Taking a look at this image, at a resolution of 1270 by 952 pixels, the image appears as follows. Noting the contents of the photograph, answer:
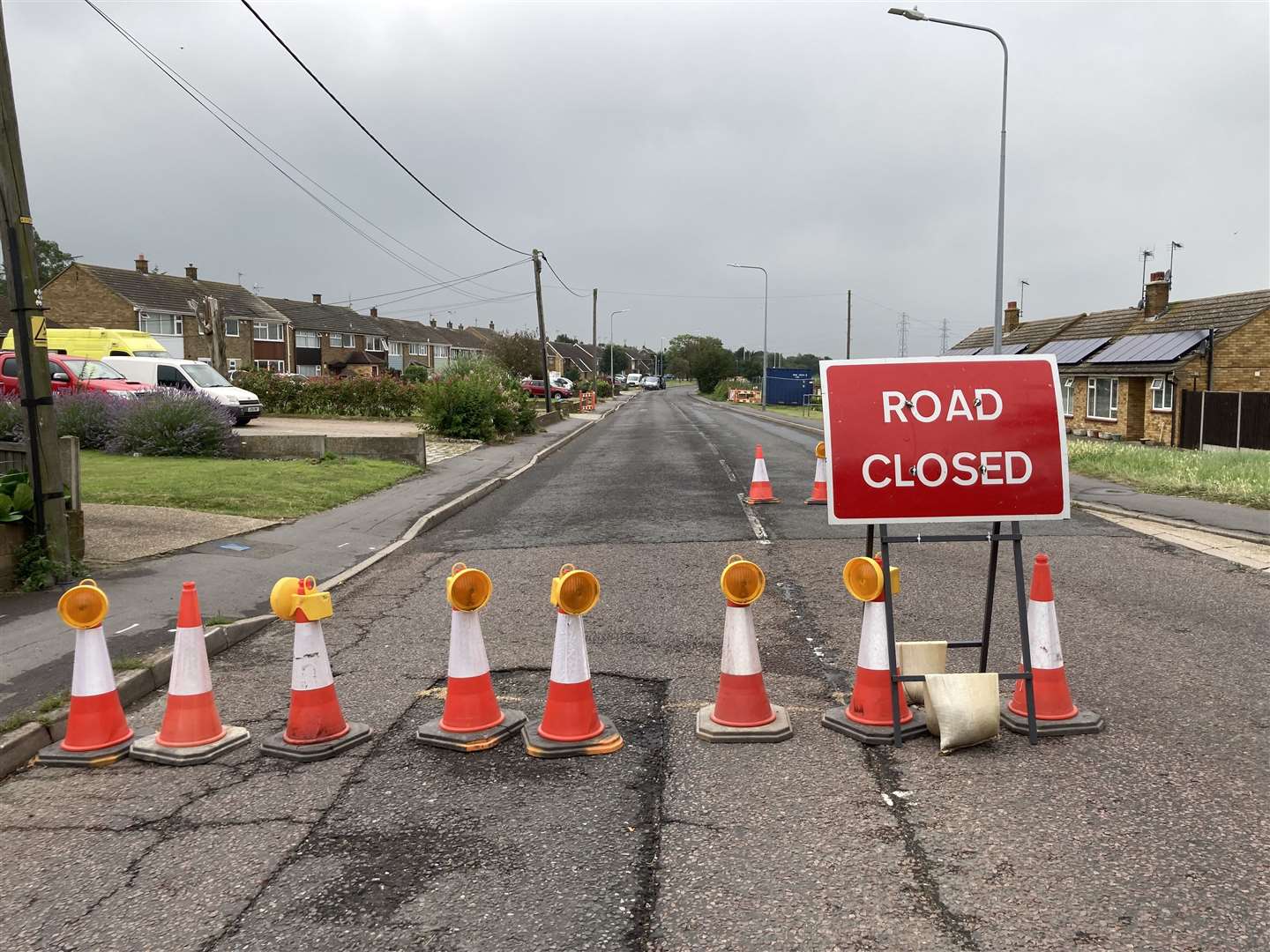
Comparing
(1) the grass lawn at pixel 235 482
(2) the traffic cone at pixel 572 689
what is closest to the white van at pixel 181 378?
(1) the grass lawn at pixel 235 482

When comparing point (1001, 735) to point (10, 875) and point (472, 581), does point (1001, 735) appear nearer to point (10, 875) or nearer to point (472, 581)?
point (472, 581)

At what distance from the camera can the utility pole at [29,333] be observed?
297 inches

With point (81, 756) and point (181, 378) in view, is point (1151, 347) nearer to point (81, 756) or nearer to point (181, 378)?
point (181, 378)

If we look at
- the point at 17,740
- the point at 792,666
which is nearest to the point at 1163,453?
the point at 792,666

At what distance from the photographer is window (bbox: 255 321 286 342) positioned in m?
71.2

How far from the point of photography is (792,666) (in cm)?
586

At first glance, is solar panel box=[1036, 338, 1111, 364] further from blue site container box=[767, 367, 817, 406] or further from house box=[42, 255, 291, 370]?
house box=[42, 255, 291, 370]

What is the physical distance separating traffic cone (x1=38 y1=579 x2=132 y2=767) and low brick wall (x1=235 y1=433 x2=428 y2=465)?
44.7ft

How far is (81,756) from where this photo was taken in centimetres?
458

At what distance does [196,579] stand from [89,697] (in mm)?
3817

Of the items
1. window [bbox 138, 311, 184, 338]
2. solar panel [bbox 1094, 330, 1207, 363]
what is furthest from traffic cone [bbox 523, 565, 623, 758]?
window [bbox 138, 311, 184, 338]

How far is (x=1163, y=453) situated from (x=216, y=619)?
20344mm

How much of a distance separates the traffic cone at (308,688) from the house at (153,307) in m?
54.0

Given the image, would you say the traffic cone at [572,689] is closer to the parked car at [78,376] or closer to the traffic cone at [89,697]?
the traffic cone at [89,697]
